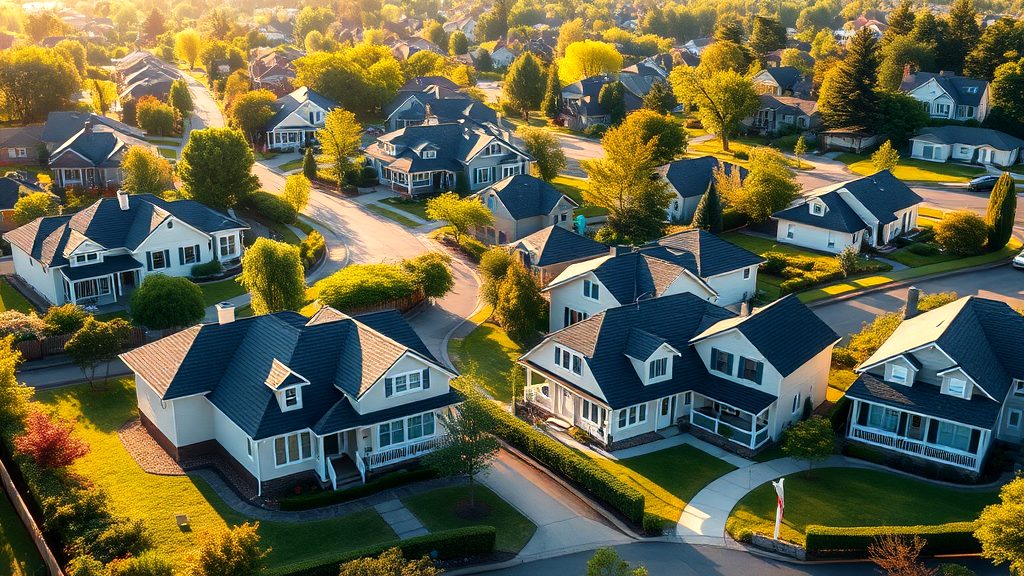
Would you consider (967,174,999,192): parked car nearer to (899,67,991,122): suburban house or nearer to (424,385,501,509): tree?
(899,67,991,122): suburban house

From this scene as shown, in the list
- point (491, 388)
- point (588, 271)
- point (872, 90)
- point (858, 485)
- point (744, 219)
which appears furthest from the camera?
point (872, 90)

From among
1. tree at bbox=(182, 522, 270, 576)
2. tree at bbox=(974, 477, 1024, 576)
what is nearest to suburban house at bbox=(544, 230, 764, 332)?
tree at bbox=(974, 477, 1024, 576)

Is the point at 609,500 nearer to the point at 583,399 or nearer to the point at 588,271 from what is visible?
the point at 583,399

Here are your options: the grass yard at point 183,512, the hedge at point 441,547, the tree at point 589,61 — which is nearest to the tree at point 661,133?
the tree at point 589,61

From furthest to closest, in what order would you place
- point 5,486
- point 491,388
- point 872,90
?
point 872,90 < point 491,388 < point 5,486

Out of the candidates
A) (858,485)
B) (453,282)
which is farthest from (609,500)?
(453,282)

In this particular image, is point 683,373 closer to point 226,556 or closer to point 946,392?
point 946,392
